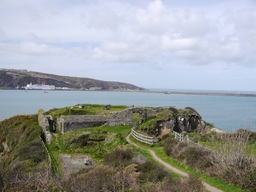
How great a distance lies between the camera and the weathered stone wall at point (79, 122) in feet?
89.5

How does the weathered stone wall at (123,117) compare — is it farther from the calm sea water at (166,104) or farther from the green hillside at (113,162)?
the calm sea water at (166,104)

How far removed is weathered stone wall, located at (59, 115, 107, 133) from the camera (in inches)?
1074

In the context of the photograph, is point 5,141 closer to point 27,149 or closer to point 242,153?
point 27,149

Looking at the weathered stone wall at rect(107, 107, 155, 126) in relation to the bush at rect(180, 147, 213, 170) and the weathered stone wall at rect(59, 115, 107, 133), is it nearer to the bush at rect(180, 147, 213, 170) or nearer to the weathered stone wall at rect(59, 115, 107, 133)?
the weathered stone wall at rect(59, 115, 107, 133)

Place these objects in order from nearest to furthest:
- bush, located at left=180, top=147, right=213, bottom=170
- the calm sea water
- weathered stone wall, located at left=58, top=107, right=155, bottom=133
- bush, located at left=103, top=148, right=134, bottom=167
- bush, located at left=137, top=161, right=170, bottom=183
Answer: bush, located at left=137, top=161, right=170, bottom=183 → bush, located at left=180, top=147, right=213, bottom=170 → bush, located at left=103, top=148, right=134, bottom=167 → weathered stone wall, located at left=58, top=107, right=155, bottom=133 → the calm sea water

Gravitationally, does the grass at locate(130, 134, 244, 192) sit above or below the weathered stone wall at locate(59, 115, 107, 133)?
below

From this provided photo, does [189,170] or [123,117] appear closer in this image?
[189,170]

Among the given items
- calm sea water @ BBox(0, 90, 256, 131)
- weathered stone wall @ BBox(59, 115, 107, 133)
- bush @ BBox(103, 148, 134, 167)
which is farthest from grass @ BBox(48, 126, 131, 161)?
calm sea water @ BBox(0, 90, 256, 131)

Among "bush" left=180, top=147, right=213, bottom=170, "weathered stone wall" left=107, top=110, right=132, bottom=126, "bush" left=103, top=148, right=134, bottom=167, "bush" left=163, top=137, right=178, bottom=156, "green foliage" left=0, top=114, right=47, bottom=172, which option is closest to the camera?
"bush" left=180, top=147, right=213, bottom=170

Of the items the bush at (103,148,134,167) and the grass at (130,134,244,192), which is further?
the bush at (103,148,134,167)

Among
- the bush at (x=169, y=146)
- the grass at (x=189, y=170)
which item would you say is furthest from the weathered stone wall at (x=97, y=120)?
the bush at (x=169, y=146)

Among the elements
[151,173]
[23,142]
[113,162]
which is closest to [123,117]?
[23,142]

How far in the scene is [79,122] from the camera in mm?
27828

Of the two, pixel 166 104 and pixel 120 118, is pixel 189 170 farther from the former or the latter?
pixel 166 104
